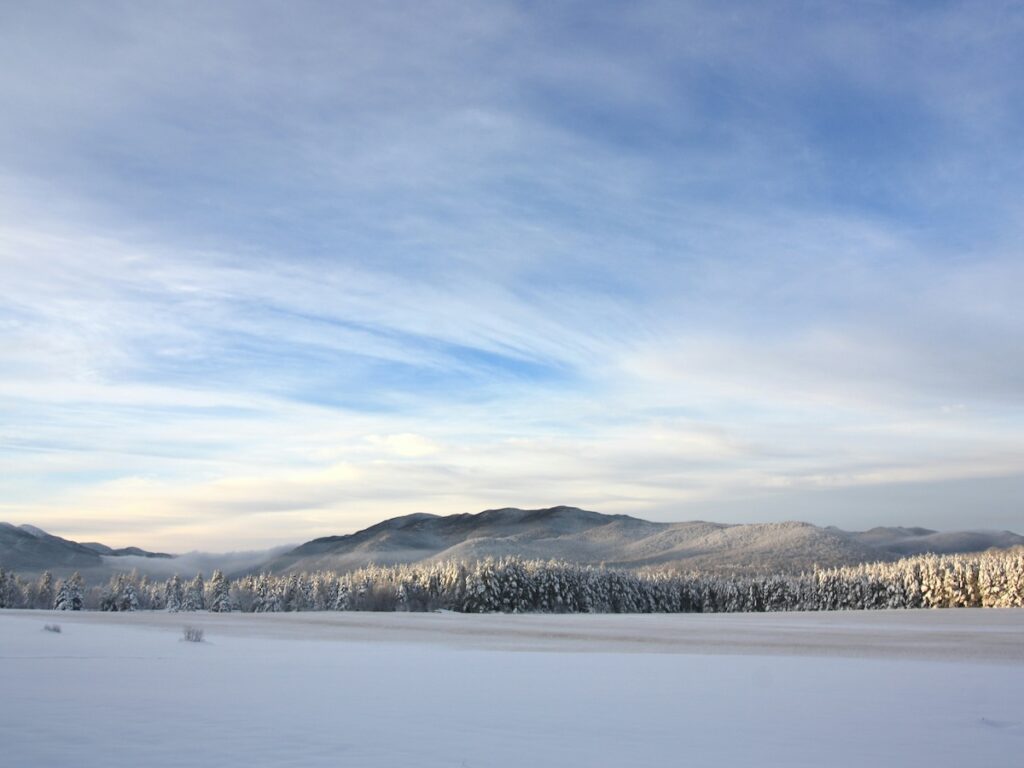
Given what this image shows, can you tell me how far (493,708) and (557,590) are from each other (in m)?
122

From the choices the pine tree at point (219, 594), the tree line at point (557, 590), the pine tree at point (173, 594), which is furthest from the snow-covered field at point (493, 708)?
the pine tree at point (173, 594)

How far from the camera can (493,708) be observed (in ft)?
60.6

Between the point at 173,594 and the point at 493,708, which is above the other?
the point at 493,708

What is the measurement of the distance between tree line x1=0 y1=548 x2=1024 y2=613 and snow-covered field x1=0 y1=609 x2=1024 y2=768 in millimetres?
100451

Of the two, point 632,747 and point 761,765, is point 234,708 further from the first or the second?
point 761,765

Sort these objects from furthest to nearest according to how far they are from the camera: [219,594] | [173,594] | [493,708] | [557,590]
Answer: [173,594], [219,594], [557,590], [493,708]

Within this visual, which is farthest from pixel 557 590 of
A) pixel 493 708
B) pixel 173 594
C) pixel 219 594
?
pixel 493 708

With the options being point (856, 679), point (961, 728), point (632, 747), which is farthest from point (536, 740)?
point (856, 679)

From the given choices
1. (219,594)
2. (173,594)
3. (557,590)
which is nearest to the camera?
(557,590)

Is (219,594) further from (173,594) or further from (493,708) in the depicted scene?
(493,708)

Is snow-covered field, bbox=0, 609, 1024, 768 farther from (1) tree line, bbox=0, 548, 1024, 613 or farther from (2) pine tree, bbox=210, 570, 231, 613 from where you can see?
(2) pine tree, bbox=210, 570, 231, 613

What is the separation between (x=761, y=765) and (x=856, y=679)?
14.6 meters

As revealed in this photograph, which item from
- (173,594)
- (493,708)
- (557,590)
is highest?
(493,708)

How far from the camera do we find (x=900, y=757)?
44.6ft
